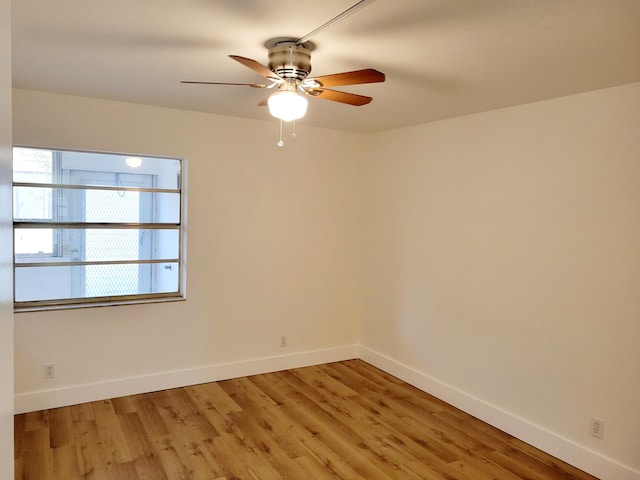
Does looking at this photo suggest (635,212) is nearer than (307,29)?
No

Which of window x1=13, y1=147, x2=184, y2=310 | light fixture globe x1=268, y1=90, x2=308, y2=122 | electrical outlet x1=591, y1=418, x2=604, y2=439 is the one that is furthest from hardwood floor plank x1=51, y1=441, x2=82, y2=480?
electrical outlet x1=591, y1=418, x2=604, y2=439

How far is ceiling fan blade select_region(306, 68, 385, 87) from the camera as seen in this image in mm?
2109

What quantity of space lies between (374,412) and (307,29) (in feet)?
9.57

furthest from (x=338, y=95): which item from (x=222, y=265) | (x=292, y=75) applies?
(x=222, y=265)

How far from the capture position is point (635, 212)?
2.67 m

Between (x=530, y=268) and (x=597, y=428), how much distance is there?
1.10 meters

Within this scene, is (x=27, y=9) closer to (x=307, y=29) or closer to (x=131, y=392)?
(x=307, y=29)

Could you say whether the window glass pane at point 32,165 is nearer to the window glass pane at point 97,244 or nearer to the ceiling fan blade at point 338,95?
the window glass pane at point 97,244

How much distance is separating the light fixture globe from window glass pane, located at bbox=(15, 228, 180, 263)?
7.25 feet

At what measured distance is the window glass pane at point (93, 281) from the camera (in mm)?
3518

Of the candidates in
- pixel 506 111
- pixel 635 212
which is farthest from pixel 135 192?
pixel 635 212

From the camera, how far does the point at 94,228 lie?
373 centimetres

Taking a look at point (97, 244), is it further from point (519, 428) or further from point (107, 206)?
point (519, 428)

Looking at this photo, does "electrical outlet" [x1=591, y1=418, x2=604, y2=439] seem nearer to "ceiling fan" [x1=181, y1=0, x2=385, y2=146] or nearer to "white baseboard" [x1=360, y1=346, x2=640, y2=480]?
"white baseboard" [x1=360, y1=346, x2=640, y2=480]
